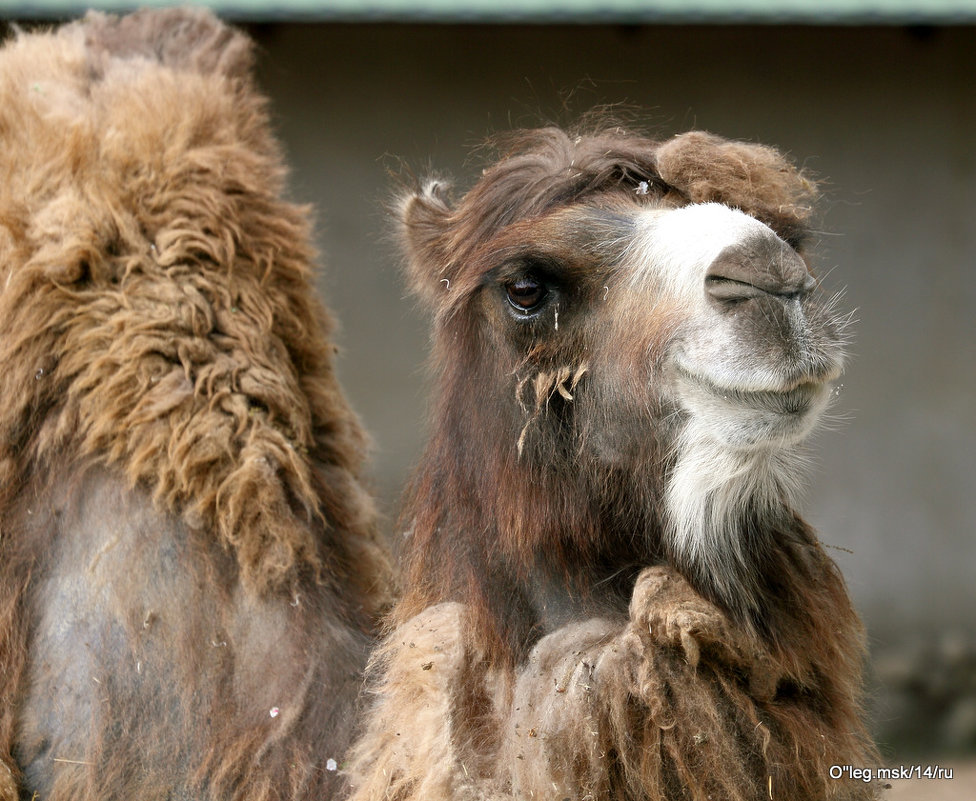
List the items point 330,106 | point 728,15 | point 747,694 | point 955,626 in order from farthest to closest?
point 955,626 → point 330,106 → point 728,15 → point 747,694

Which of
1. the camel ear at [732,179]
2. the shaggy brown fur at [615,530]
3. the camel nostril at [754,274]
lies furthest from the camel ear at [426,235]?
the camel nostril at [754,274]

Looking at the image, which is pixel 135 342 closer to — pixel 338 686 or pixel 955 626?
pixel 338 686

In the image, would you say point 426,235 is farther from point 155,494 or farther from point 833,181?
point 833,181

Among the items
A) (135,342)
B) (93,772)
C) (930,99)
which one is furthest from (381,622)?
(930,99)

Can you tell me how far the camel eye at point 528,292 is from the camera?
253cm

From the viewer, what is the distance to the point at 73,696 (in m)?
2.83

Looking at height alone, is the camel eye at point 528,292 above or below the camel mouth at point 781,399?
above

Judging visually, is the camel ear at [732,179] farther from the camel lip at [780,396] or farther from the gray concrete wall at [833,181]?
the gray concrete wall at [833,181]

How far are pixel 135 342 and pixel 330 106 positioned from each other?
4.71 m

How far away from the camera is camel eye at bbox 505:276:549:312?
253cm

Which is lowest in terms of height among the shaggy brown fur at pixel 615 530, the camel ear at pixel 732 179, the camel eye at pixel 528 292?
the shaggy brown fur at pixel 615 530

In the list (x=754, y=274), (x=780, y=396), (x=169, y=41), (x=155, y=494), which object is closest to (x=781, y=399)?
(x=780, y=396)

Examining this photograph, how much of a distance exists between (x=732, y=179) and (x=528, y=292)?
0.54 meters

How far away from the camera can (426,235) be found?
9.98ft
